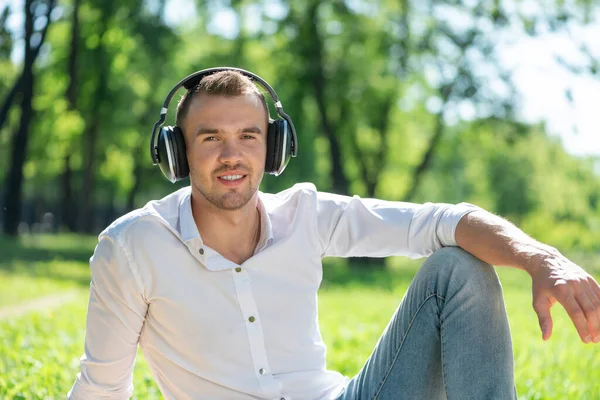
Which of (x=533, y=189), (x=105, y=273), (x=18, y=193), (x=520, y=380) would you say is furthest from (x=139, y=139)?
(x=105, y=273)

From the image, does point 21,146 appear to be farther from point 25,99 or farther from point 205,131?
point 205,131

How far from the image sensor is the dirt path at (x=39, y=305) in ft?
32.1

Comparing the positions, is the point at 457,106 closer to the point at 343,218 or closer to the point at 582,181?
the point at 343,218

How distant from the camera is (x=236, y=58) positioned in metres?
23.1

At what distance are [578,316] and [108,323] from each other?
160cm

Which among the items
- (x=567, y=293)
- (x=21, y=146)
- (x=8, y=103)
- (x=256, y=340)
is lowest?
(x=21, y=146)

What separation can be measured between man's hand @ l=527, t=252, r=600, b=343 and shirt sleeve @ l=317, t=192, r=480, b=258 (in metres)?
0.51

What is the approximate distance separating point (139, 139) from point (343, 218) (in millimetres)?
→ 29439

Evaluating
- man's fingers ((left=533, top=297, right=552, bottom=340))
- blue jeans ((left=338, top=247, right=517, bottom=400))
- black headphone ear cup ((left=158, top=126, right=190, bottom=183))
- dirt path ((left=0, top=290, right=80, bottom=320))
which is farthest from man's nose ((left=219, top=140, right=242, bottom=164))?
dirt path ((left=0, top=290, right=80, bottom=320))

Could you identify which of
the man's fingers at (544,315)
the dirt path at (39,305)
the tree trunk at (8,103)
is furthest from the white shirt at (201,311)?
the tree trunk at (8,103)

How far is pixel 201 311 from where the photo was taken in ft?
9.28

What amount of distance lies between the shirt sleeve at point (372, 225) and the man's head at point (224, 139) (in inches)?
14.6

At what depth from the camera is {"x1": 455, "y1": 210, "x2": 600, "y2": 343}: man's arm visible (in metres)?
2.57

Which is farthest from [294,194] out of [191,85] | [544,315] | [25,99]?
[25,99]
